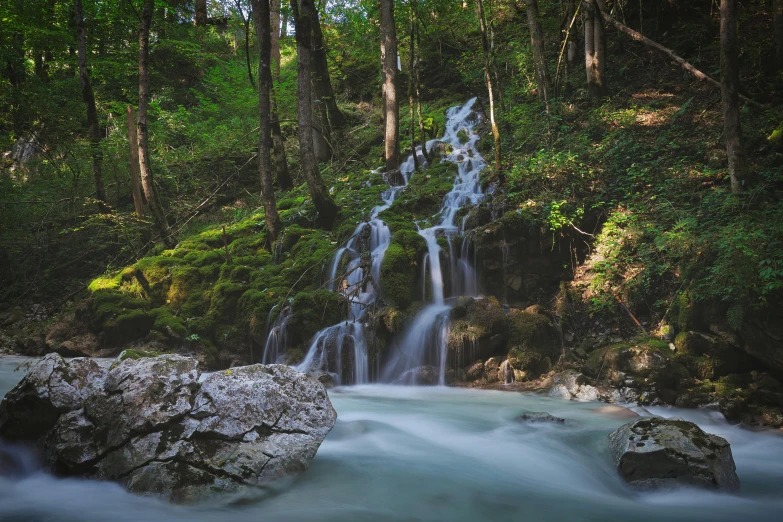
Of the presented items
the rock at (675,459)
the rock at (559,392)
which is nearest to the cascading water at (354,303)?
A: the rock at (559,392)

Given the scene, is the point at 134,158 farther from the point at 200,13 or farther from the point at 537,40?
the point at 200,13

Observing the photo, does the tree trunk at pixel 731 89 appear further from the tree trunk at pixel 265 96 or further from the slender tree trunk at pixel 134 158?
the slender tree trunk at pixel 134 158

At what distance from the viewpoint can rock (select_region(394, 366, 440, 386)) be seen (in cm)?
805

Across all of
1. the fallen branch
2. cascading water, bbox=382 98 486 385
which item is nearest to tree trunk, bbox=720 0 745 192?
the fallen branch

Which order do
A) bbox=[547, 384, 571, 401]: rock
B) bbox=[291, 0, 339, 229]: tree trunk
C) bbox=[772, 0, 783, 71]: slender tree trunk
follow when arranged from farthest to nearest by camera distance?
1. bbox=[291, 0, 339, 229]: tree trunk
2. bbox=[772, 0, 783, 71]: slender tree trunk
3. bbox=[547, 384, 571, 401]: rock

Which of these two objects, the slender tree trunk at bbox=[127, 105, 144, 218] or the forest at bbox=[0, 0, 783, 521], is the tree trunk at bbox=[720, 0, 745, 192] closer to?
the forest at bbox=[0, 0, 783, 521]

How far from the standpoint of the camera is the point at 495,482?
4.46 m

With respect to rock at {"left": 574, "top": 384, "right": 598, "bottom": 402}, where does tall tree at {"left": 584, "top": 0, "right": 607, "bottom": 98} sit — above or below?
above

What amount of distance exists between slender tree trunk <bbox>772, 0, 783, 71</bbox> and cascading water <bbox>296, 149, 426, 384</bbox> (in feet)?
29.1

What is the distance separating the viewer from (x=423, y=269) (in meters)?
9.61

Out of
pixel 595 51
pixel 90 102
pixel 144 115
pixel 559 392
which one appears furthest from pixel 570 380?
pixel 90 102

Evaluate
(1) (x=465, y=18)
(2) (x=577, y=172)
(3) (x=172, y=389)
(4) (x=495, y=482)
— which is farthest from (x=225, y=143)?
(4) (x=495, y=482)

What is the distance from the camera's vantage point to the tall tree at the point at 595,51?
12.2 meters

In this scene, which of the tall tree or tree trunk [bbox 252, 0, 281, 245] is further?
the tall tree
